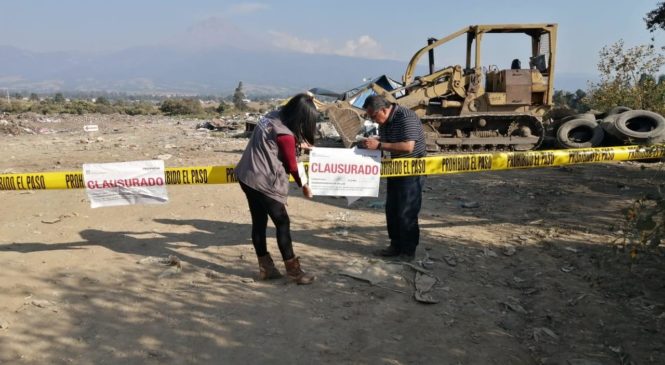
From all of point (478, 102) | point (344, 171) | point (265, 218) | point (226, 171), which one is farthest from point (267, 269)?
point (478, 102)

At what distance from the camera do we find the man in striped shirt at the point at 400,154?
4.45m

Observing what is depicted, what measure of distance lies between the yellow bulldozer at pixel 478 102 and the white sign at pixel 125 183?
7353 millimetres

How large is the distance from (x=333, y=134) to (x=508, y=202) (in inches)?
370

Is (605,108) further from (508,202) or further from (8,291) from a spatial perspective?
(8,291)

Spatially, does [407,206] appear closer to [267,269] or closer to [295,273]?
[295,273]

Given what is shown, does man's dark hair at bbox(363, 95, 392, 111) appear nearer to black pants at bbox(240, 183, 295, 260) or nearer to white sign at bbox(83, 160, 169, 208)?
black pants at bbox(240, 183, 295, 260)

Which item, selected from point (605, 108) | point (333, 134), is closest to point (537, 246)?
point (333, 134)

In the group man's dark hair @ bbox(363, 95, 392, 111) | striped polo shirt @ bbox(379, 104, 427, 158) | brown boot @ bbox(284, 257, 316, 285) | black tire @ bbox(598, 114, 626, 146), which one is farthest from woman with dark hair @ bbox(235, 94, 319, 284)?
black tire @ bbox(598, 114, 626, 146)

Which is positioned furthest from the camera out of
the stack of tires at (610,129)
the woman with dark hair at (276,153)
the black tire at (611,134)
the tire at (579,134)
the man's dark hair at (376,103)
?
the tire at (579,134)

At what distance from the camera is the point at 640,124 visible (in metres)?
11.0

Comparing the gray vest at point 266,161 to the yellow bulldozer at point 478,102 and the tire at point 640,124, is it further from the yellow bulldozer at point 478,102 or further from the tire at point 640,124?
the tire at point 640,124

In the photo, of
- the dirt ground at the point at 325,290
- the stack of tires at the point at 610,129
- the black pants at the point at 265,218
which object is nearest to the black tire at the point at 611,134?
the stack of tires at the point at 610,129

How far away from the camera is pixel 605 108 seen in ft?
52.7

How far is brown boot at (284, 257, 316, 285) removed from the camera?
4168 mm
